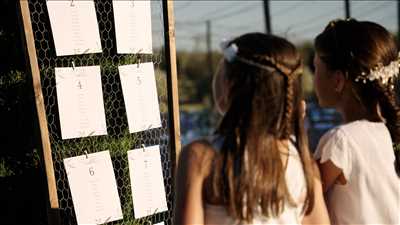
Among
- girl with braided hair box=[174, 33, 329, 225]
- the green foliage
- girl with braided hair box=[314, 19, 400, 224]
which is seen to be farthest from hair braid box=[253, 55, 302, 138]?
the green foliage

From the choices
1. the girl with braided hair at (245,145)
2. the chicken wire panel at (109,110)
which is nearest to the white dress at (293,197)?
the girl with braided hair at (245,145)

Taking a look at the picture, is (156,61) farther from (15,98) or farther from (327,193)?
(327,193)

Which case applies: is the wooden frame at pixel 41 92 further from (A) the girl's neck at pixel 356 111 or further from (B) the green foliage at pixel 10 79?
(A) the girl's neck at pixel 356 111

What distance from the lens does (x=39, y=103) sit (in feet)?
7.18

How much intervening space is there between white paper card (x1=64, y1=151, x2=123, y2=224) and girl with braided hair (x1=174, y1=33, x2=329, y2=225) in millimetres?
976

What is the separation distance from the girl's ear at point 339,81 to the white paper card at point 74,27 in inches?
41.0

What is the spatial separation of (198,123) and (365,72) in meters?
11.5

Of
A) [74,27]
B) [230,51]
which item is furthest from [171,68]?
[230,51]

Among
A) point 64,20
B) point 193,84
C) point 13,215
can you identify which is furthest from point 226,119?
point 193,84

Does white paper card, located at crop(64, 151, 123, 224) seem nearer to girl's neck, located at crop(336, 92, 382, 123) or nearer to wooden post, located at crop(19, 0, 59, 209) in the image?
wooden post, located at crop(19, 0, 59, 209)

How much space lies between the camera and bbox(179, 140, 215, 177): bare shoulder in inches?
53.5

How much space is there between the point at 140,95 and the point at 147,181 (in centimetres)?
35

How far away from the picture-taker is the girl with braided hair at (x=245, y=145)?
53.5 inches

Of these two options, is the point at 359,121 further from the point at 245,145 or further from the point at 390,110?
the point at 245,145
